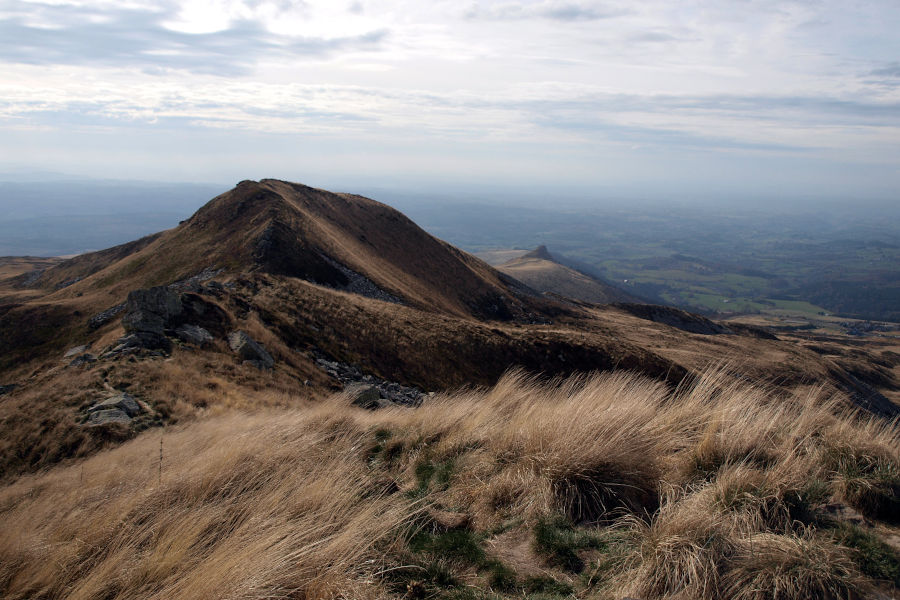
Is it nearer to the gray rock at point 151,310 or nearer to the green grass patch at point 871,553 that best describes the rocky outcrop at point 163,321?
the gray rock at point 151,310

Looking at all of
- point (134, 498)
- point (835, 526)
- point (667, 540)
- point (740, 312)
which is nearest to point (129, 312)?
point (134, 498)

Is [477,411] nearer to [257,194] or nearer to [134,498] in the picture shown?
[134,498]

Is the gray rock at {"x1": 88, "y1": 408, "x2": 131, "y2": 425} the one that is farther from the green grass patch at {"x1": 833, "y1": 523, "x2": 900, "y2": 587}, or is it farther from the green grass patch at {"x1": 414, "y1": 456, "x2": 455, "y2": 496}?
the green grass patch at {"x1": 833, "y1": 523, "x2": 900, "y2": 587}

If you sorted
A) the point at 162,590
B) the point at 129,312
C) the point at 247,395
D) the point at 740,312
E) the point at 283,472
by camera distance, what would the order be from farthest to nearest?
the point at 740,312 < the point at 129,312 < the point at 247,395 < the point at 283,472 < the point at 162,590

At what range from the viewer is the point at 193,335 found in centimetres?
1559

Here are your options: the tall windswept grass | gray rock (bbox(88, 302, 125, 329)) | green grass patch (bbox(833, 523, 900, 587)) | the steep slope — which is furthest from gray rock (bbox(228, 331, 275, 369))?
the steep slope

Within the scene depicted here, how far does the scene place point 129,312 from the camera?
49.8 ft

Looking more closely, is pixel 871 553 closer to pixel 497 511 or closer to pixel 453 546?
pixel 497 511

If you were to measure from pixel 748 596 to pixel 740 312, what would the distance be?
178290 mm

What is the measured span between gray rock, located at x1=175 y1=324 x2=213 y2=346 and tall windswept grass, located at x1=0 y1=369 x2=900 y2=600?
9.12 m

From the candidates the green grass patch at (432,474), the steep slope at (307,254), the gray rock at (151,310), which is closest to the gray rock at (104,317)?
the steep slope at (307,254)

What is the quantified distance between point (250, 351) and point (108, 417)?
609 centimetres

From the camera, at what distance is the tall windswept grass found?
11.1 feet

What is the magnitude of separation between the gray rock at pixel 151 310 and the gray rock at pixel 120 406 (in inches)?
201
